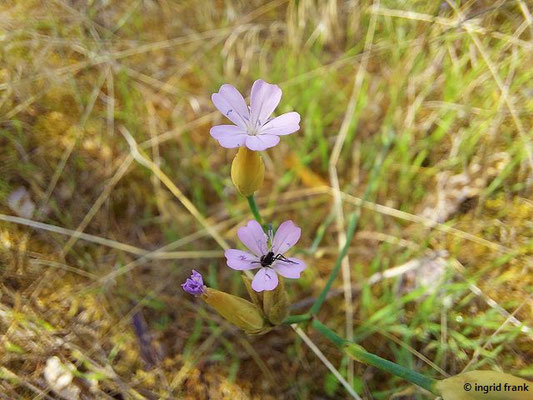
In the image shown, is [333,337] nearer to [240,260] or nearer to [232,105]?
[240,260]

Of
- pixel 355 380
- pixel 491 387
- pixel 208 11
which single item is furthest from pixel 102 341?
pixel 208 11

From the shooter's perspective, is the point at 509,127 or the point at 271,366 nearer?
the point at 271,366

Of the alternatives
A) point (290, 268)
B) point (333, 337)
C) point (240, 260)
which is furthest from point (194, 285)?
point (333, 337)

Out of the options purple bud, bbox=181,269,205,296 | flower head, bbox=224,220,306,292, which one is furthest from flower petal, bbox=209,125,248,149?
purple bud, bbox=181,269,205,296

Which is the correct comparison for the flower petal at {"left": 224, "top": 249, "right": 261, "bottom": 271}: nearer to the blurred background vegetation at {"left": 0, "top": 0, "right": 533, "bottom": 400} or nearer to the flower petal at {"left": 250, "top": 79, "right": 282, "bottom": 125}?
the flower petal at {"left": 250, "top": 79, "right": 282, "bottom": 125}

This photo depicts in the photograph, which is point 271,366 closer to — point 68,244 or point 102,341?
point 102,341
